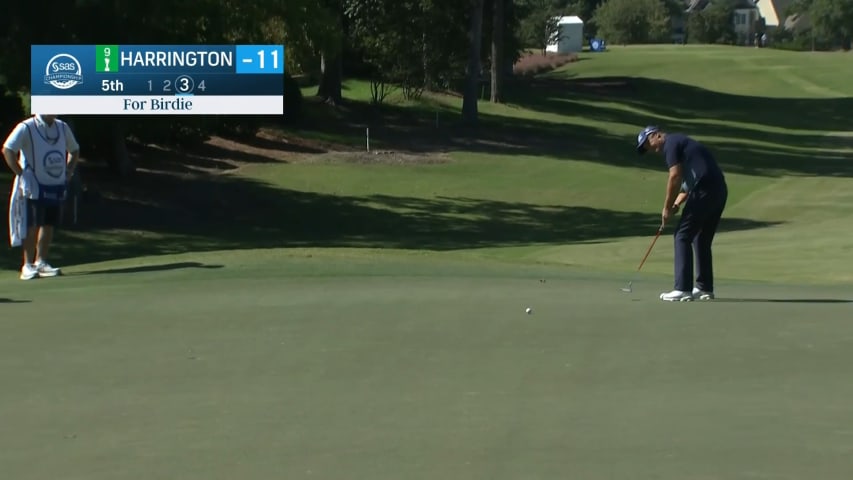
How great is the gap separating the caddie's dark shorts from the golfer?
262 inches

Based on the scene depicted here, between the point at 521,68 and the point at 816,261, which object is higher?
the point at 521,68

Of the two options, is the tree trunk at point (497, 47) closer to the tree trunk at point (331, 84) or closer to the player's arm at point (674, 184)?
the tree trunk at point (331, 84)

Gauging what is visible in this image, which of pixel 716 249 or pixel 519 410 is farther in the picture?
pixel 716 249

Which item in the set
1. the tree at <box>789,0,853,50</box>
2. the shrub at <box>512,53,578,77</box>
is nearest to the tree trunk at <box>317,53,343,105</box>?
the shrub at <box>512,53,578,77</box>

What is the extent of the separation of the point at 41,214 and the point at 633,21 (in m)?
137

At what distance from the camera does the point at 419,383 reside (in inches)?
316

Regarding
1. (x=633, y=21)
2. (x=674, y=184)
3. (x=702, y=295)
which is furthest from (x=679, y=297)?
(x=633, y=21)

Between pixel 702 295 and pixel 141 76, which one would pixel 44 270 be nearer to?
pixel 702 295

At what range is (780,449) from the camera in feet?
20.7

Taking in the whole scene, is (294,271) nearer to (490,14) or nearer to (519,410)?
(519,410)

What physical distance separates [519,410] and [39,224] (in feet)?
28.7

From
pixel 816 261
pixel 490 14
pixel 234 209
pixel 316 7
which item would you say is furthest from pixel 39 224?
pixel 490 14

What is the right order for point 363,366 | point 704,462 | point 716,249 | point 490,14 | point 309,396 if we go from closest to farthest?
point 704,462 → point 309,396 → point 363,366 → point 716,249 → point 490,14

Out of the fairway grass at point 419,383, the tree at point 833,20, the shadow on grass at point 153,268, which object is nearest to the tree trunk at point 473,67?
the shadow on grass at point 153,268
